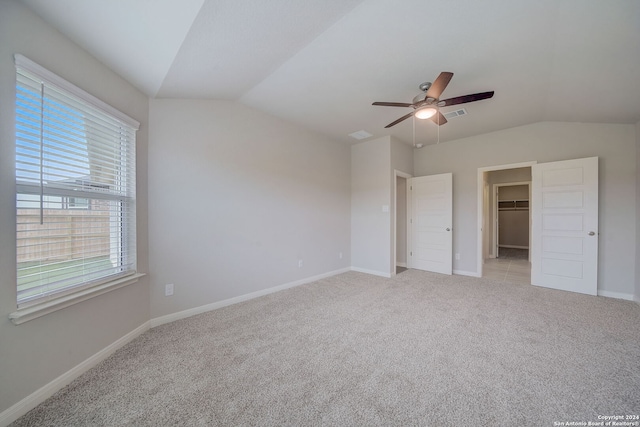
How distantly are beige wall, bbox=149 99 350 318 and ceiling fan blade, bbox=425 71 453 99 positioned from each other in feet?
7.22

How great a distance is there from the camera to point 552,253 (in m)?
3.56

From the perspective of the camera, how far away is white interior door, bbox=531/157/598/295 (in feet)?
10.7

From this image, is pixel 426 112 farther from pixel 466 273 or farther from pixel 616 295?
pixel 616 295

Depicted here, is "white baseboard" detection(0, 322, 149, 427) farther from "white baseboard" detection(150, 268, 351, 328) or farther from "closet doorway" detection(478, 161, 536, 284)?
"closet doorway" detection(478, 161, 536, 284)

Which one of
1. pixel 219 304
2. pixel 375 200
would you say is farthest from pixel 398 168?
pixel 219 304

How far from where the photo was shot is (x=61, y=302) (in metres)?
1.56

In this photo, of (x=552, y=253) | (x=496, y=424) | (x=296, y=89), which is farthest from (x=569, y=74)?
(x=496, y=424)

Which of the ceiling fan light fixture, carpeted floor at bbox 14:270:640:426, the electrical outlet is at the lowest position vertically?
carpeted floor at bbox 14:270:640:426

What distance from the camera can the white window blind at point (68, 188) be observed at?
1418 mm

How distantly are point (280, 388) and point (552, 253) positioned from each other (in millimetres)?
4521

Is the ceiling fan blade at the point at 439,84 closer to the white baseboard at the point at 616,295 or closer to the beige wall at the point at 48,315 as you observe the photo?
the beige wall at the point at 48,315

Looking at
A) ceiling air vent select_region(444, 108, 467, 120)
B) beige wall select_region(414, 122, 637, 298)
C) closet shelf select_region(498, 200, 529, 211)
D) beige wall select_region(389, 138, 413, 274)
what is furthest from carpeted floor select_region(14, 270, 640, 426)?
closet shelf select_region(498, 200, 529, 211)

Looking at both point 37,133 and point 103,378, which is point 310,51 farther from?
point 103,378

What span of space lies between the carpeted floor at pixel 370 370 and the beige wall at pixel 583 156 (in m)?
0.66
